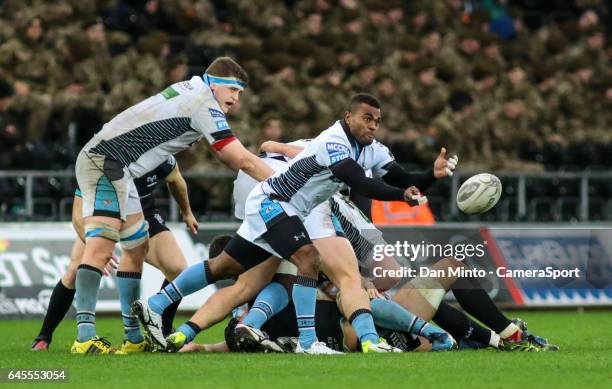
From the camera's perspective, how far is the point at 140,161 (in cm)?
1055

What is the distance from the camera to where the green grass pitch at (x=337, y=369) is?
797 centimetres

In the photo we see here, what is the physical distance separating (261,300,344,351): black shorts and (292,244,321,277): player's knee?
75 centimetres

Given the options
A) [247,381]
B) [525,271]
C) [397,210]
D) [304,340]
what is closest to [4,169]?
[397,210]

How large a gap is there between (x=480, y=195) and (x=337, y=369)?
211 cm

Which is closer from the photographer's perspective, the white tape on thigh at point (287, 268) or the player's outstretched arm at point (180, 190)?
the white tape on thigh at point (287, 268)

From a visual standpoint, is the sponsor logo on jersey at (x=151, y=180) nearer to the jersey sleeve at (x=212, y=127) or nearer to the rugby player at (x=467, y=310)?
the jersey sleeve at (x=212, y=127)

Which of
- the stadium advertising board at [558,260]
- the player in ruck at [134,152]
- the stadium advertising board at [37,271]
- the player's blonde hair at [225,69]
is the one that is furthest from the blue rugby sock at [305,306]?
the stadium advertising board at [558,260]

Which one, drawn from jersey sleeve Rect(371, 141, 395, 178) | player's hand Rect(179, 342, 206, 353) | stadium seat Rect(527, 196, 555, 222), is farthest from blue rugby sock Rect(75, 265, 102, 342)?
stadium seat Rect(527, 196, 555, 222)

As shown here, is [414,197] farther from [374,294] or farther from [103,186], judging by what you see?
Result: [103,186]

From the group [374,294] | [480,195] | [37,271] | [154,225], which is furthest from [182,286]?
[37,271]

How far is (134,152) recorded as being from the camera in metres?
10.5

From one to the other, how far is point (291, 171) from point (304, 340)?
131 cm

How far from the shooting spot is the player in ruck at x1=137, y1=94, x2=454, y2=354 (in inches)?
391

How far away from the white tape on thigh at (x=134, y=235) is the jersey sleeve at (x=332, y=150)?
1.74 meters
